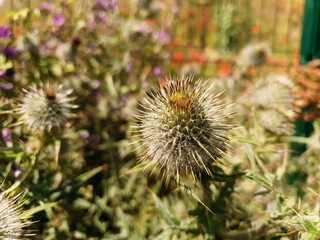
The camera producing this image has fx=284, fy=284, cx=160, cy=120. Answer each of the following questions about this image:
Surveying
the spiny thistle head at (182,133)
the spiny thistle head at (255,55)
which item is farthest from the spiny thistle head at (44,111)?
the spiny thistle head at (255,55)

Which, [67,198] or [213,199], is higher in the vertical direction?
[213,199]

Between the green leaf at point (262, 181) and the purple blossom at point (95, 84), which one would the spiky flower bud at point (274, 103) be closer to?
the green leaf at point (262, 181)

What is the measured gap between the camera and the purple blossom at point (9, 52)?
283cm

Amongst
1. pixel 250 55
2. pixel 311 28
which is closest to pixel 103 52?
pixel 250 55

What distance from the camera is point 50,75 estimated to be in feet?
11.5

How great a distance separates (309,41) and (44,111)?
10.4 feet

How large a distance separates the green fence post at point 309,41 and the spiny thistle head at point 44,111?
106 inches

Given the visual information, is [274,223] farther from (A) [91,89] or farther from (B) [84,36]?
(B) [84,36]

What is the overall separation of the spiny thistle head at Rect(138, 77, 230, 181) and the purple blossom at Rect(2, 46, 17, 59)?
1.91 meters

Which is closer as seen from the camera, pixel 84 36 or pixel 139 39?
pixel 84 36

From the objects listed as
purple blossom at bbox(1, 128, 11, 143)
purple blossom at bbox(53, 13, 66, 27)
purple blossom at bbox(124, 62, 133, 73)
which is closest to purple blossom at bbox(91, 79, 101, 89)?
purple blossom at bbox(124, 62, 133, 73)

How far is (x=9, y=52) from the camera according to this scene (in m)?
2.85

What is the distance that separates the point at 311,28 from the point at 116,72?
258 centimetres

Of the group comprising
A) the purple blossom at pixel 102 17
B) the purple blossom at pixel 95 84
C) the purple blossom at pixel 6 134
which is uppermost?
the purple blossom at pixel 102 17
